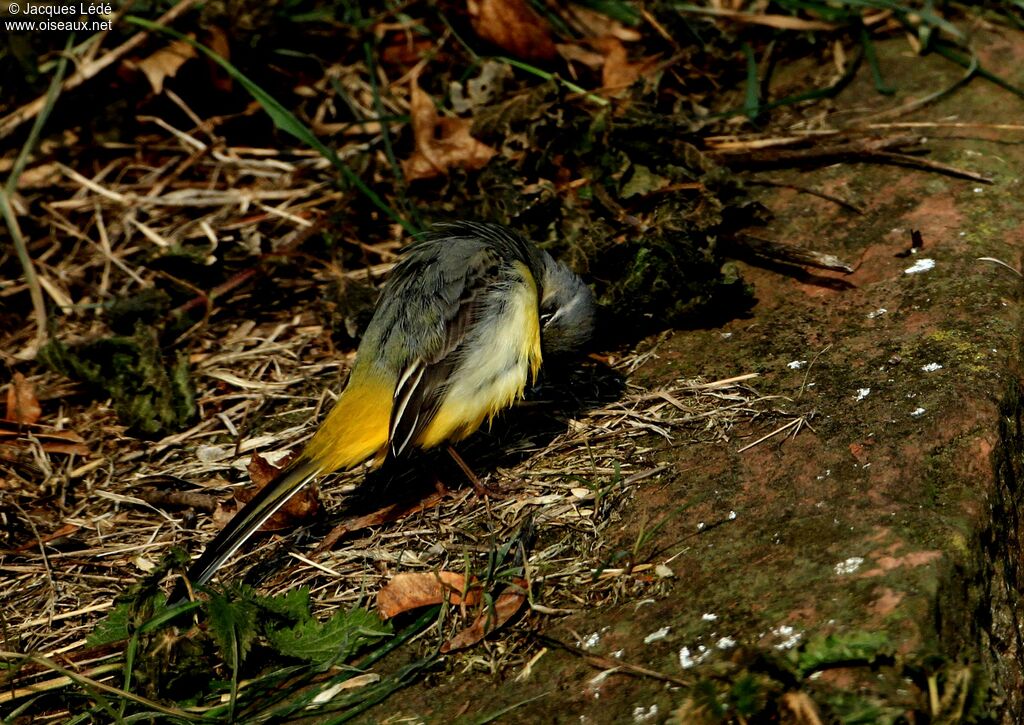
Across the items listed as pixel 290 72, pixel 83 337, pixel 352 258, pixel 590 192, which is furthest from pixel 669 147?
pixel 83 337

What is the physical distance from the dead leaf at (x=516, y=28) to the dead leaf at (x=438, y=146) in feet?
1.86

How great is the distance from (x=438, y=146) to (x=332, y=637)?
318cm

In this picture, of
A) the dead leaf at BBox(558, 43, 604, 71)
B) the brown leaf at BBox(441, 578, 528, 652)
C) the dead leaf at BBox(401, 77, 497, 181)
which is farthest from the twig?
the brown leaf at BBox(441, 578, 528, 652)

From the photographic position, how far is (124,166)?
6.41 metres

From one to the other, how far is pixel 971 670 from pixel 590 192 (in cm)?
332

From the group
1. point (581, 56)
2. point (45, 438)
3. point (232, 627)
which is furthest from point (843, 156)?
point (45, 438)

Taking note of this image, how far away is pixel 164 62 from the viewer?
6258 mm

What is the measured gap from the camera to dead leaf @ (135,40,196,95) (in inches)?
246

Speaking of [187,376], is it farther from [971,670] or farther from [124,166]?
[971,670]

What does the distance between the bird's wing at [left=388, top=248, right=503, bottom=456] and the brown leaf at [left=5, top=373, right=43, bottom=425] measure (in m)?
2.08

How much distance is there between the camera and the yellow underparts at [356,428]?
4066 millimetres

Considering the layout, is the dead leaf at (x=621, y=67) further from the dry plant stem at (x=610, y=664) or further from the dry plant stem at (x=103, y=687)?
the dry plant stem at (x=103, y=687)

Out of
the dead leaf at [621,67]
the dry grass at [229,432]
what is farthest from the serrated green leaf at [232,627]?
the dead leaf at [621,67]
